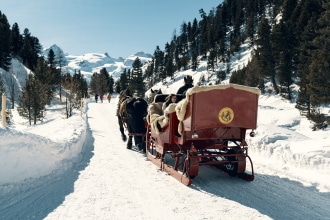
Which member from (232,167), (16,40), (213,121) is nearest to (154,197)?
(213,121)

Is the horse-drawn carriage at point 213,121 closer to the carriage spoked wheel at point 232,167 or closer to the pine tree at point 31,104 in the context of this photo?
the carriage spoked wheel at point 232,167

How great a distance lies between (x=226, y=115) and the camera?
20.5 feet

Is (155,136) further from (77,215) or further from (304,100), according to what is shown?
(304,100)

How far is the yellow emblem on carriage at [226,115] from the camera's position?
6227 millimetres

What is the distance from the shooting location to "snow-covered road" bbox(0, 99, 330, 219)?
4.70m

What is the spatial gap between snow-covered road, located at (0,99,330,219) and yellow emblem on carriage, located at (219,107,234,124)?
52.4 inches

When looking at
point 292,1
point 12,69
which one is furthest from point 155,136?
point 12,69

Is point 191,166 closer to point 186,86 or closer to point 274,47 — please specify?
point 186,86

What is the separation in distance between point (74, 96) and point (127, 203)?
145 ft

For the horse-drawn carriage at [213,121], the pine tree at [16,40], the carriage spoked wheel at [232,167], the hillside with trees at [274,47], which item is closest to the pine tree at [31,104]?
the hillside with trees at [274,47]

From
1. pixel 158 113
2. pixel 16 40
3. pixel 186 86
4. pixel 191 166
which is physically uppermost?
pixel 16 40

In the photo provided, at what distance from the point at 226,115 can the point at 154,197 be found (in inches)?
85.8

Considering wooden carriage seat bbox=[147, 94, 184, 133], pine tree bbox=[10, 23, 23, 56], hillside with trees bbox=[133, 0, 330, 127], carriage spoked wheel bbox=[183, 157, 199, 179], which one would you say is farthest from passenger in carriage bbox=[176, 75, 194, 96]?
pine tree bbox=[10, 23, 23, 56]

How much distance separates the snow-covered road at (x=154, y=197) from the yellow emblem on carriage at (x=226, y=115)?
1331 mm
